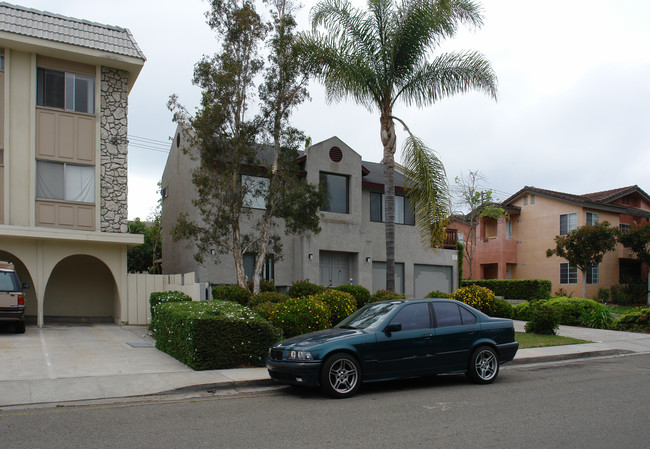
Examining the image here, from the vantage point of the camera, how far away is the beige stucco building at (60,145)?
1794 cm

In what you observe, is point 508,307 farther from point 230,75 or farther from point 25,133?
point 25,133

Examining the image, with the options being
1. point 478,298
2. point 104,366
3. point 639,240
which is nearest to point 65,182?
point 104,366

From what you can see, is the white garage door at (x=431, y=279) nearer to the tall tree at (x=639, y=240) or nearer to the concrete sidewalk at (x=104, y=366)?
the concrete sidewalk at (x=104, y=366)

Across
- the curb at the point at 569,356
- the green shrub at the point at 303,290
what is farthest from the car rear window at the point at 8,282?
the curb at the point at 569,356

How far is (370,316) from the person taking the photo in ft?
34.0

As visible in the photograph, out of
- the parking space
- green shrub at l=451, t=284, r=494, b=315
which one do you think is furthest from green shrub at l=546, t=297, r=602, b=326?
the parking space

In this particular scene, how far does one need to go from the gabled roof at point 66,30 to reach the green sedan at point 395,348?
536 inches

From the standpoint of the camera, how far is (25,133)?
18234mm

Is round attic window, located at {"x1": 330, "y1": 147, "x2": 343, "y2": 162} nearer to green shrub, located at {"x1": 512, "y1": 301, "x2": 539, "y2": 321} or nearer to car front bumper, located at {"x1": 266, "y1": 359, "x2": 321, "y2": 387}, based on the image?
green shrub, located at {"x1": 512, "y1": 301, "x2": 539, "y2": 321}

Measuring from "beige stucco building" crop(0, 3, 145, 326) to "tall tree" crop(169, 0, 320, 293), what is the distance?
8.74 feet

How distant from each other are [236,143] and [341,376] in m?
10.7

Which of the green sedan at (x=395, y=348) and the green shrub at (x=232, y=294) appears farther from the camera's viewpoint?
the green shrub at (x=232, y=294)

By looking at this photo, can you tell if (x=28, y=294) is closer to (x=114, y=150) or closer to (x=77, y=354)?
(x=114, y=150)

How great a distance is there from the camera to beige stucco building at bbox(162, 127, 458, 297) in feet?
77.4
